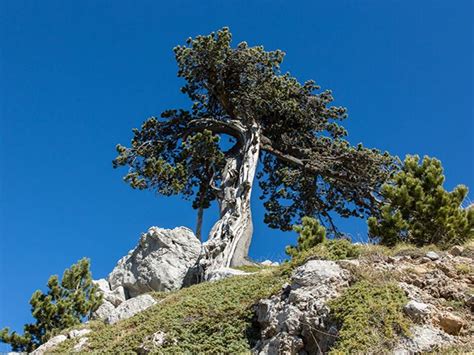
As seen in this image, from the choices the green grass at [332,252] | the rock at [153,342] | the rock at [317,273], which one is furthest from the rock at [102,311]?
the rock at [317,273]

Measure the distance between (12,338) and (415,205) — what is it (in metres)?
12.6

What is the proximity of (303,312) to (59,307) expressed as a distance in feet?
36.1

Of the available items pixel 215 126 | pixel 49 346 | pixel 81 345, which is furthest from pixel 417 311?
Answer: pixel 215 126

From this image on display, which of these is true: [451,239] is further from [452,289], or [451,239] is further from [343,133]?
[343,133]

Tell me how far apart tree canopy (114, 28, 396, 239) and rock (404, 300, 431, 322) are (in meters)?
14.8

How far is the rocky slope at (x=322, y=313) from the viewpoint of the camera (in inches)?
288

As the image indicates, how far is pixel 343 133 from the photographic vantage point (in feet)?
81.2

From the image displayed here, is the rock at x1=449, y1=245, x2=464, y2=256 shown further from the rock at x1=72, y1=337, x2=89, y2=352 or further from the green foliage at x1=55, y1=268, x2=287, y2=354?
the rock at x1=72, y1=337, x2=89, y2=352

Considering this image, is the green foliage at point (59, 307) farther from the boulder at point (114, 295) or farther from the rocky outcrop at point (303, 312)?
the rocky outcrop at point (303, 312)

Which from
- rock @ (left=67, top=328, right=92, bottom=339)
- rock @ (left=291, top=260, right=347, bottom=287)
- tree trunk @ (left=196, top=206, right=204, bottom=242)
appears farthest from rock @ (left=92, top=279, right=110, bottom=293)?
rock @ (left=291, top=260, right=347, bottom=287)

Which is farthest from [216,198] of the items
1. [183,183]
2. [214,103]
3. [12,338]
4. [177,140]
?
[12,338]

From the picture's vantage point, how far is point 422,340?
23.1ft

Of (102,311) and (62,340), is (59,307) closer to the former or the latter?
(102,311)

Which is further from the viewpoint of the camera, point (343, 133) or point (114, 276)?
point (343, 133)
